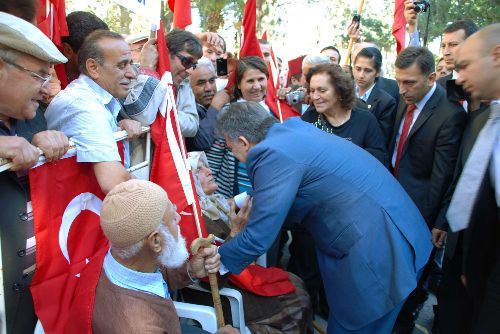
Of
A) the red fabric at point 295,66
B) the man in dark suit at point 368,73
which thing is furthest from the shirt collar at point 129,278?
the red fabric at point 295,66

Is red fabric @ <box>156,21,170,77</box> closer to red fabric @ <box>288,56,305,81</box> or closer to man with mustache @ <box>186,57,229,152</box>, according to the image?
man with mustache @ <box>186,57,229,152</box>

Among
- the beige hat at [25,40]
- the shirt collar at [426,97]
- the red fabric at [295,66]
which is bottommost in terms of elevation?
the red fabric at [295,66]

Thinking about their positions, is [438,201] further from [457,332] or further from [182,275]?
[182,275]

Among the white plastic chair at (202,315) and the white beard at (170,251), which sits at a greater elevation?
the white beard at (170,251)

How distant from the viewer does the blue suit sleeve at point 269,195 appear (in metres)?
2.09

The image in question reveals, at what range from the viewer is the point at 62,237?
6.14 ft

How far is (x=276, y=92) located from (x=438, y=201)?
203cm

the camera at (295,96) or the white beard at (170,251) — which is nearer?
the white beard at (170,251)

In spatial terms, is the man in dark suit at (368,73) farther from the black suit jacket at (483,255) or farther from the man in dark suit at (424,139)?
the black suit jacket at (483,255)

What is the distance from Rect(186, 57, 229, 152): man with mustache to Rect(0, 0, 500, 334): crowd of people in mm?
18

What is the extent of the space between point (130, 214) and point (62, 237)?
46 centimetres

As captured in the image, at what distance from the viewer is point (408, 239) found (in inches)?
89.9

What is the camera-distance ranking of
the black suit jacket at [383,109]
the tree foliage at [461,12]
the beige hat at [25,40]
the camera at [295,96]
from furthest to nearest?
the tree foliage at [461,12] → the camera at [295,96] → the black suit jacket at [383,109] → the beige hat at [25,40]

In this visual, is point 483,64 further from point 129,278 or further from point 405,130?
point 129,278
